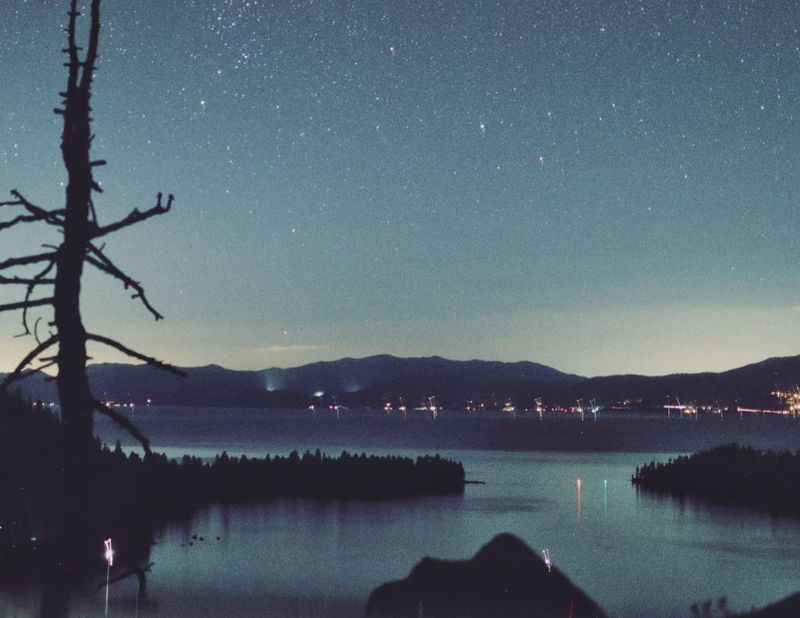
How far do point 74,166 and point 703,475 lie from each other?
127ft

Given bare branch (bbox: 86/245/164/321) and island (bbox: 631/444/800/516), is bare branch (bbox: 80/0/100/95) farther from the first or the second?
island (bbox: 631/444/800/516)

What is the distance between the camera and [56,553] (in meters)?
4.38

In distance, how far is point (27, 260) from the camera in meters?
4.29

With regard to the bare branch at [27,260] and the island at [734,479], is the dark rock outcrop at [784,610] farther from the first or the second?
the island at [734,479]

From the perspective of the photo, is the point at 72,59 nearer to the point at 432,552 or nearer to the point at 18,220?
the point at 18,220

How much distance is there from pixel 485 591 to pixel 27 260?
8756 millimetres

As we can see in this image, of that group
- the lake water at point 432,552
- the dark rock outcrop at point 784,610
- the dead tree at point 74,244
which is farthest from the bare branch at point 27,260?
the dark rock outcrop at point 784,610

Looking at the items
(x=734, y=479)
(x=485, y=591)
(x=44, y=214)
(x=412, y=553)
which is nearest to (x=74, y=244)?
(x=44, y=214)

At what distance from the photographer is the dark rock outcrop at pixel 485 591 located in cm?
1147

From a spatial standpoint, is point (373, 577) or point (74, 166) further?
point (373, 577)

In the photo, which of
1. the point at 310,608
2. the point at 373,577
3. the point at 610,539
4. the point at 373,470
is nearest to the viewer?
the point at 310,608

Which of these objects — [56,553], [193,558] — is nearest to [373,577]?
[193,558]

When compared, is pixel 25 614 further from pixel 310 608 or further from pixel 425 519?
pixel 425 519

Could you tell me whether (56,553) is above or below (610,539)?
above
